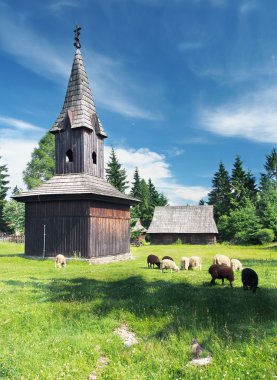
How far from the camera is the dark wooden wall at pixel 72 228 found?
82.8ft

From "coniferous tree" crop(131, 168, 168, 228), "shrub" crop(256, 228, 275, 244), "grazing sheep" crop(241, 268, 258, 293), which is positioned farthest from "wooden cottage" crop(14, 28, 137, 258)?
"coniferous tree" crop(131, 168, 168, 228)

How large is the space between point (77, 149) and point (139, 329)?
20909mm

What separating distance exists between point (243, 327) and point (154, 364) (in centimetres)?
268

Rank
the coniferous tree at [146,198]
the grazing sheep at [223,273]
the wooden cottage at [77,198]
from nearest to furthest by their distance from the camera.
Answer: the grazing sheep at [223,273] < the wooden cottage at [77,198] < the coniferous tree at [146,198]

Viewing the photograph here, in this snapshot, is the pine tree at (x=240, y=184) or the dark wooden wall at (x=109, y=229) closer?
the dark wooden wall at (x=109, y=229)

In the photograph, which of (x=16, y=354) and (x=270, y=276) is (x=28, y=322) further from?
(x=270, y=276)

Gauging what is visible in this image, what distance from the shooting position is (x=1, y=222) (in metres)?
67.0

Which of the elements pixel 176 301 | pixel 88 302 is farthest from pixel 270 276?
pixel 88 302

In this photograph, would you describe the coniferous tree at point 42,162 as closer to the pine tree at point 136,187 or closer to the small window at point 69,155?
the small window at point 69,155

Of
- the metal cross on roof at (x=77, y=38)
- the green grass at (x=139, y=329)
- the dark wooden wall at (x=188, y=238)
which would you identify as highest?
the metal cross on roof at (x=77, y=38)

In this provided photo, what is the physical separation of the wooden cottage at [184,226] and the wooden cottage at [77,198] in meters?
29.2

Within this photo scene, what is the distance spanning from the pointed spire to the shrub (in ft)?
95.1

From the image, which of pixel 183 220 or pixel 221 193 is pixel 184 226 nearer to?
pixel 183 220

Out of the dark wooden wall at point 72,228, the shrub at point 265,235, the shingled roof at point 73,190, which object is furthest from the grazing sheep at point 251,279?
the shrub at point 265,235
